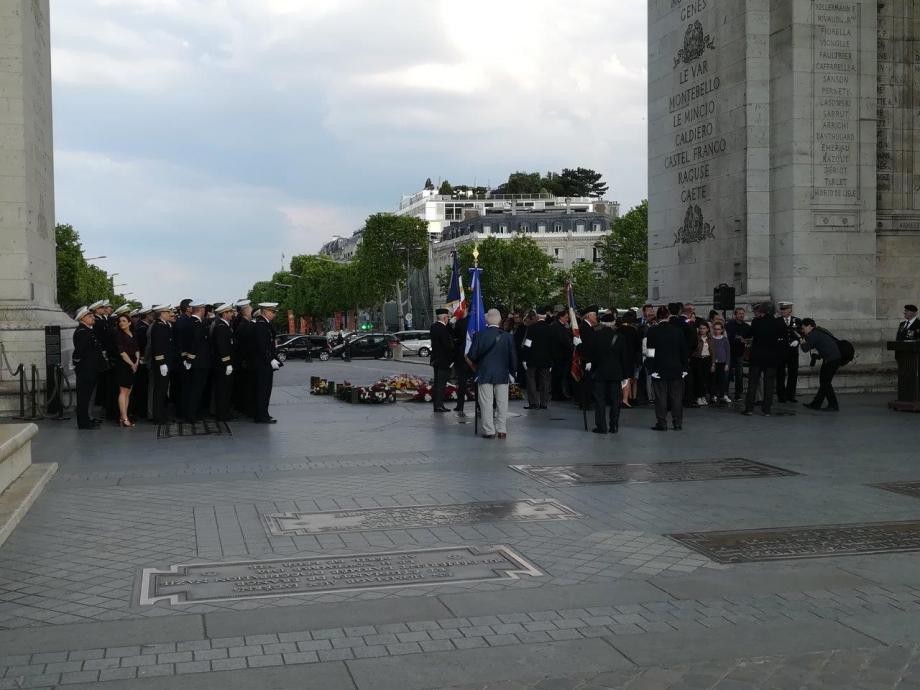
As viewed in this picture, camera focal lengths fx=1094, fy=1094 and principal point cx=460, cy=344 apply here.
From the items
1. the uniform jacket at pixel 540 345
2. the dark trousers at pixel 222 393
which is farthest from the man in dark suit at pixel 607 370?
the dark trousers at pixel 222 393

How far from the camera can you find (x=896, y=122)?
23281 millimetres

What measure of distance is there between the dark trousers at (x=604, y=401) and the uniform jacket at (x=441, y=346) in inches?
182

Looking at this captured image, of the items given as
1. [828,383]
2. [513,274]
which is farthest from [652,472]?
[513,274]

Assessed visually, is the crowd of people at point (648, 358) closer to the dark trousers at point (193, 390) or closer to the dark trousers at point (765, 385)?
the dark trousers at point (765, 385)

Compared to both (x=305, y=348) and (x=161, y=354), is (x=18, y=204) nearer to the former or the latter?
(x=161, y=354)

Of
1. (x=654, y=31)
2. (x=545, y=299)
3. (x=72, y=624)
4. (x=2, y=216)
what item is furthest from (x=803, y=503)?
(x=545, y=299)

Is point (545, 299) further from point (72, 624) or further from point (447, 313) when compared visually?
point (72, 624)

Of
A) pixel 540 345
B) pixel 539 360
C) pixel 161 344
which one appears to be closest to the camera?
pixel 161 344

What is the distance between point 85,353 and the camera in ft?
57.9

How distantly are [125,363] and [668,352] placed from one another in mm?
8868

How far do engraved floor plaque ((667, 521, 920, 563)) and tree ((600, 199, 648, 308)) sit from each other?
81246mm

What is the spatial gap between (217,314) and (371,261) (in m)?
89.4

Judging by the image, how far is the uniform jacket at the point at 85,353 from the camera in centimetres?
1762

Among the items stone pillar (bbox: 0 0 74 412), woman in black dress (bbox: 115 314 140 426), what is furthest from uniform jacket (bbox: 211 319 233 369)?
stone pillar (bbox: 0 0 74 412)
